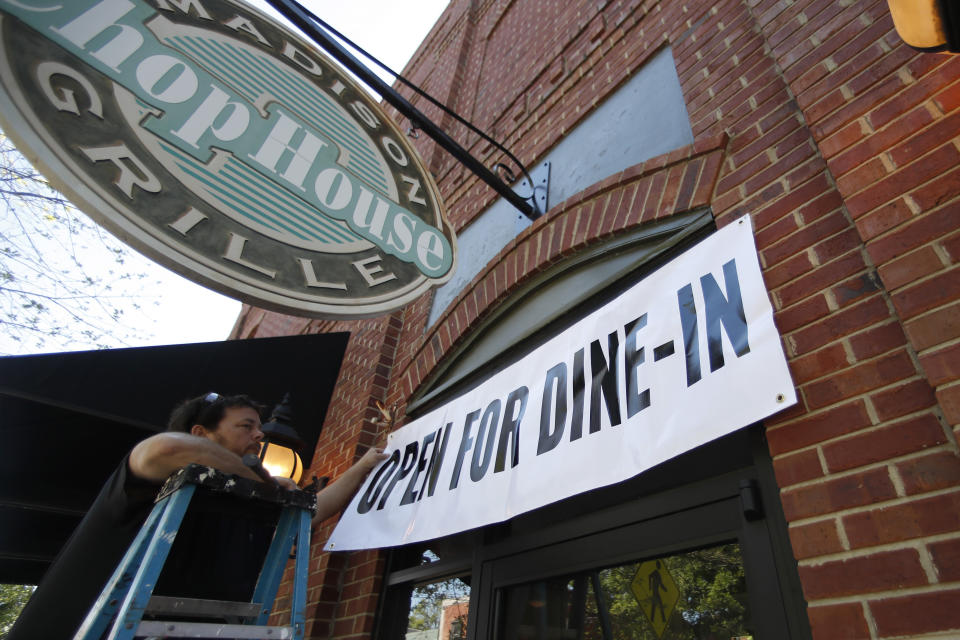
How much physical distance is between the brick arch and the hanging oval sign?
16.2 inches

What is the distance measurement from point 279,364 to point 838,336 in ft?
11.8

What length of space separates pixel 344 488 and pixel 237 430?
33.9 inches

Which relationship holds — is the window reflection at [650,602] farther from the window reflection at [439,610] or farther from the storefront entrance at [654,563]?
the window reflection at [439,610]

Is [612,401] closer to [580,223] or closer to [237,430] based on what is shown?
[580,223]

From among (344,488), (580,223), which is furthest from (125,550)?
(580,223)

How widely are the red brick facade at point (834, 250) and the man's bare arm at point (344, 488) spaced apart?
37 cm

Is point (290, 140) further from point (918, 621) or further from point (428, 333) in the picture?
point (918, 621)

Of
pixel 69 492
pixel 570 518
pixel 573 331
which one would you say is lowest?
pixel 570 518

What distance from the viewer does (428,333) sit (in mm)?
3428

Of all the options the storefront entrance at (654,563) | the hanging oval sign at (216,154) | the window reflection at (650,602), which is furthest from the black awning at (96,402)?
the window reflection at (650,602)

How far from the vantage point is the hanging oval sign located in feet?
5.74

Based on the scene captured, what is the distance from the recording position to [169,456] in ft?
5.41

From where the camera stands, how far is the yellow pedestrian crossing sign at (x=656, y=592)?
1.55 meters

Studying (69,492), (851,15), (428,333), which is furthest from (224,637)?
(69,492)
